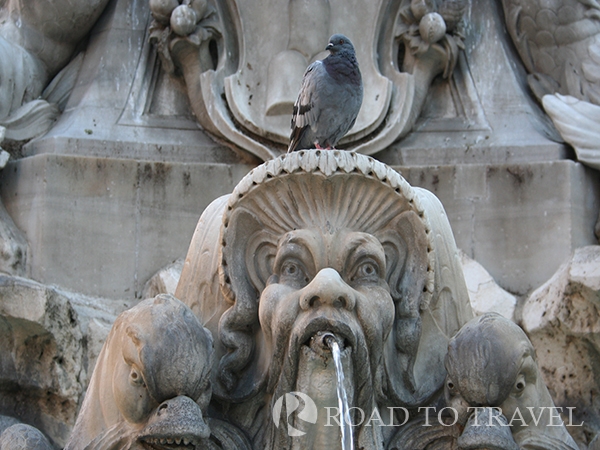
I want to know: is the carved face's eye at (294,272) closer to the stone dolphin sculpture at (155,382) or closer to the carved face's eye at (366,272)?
the carved face's eye at (366,272)

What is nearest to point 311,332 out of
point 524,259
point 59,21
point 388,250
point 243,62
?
point 388,250

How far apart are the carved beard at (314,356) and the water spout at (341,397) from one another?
0.08 ft

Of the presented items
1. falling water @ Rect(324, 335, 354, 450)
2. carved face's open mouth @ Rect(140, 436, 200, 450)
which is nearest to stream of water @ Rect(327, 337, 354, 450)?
falling water @ Rect(324, 335, 354, 450)

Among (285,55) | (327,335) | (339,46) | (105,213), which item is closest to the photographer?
(327,335)

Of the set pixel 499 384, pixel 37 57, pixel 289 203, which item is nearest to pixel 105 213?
pixel 37 57

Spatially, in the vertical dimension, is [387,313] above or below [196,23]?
below

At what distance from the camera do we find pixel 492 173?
6.51m

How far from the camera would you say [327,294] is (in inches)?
160

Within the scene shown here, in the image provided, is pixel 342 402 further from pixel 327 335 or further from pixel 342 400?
pixel 327 335

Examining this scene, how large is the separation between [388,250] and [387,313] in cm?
35

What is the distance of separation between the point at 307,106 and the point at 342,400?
5.42 feet

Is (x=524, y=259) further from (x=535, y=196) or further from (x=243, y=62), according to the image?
(x=243, y=62)
